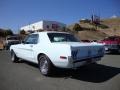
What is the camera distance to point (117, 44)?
48.4 ft

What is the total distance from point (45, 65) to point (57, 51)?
0.96 meters

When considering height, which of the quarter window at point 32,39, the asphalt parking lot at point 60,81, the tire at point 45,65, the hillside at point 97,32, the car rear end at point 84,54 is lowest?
the asphalt parking lot at point 60,81

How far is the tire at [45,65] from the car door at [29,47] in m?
0.76

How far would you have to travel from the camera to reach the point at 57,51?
6156 mm

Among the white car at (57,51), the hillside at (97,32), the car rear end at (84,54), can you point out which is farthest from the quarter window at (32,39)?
the hillside at (97,32)

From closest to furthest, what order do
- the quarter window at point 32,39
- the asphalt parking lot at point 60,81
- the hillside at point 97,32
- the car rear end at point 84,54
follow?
the asphalt parking lot at point 60,81
the car rear end at point 84,54
the quarter window at point 32,39
the hillside at point 97,32

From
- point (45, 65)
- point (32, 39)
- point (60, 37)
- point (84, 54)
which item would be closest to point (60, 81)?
point (45, 65)

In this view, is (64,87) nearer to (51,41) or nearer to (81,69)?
(51,41)

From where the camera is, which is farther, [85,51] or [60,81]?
[85,51]

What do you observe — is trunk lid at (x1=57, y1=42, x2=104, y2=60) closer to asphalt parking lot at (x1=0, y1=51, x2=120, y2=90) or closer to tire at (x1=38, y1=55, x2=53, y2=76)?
asphalt parking lot at (x1=0, y1=51, x2=120, y2=90)

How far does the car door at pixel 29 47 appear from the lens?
25.2 feet

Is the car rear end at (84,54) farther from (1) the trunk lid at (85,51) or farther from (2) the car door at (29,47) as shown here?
(2) the car door at (29,47)

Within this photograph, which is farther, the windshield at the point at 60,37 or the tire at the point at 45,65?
the windshield at the point at 60,37

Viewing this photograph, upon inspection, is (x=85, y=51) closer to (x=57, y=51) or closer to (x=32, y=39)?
(x=57, y=51)
